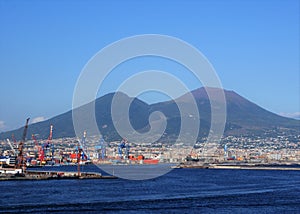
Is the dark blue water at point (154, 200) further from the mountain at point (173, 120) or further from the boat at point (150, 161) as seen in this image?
the mountain at point (173, 120)

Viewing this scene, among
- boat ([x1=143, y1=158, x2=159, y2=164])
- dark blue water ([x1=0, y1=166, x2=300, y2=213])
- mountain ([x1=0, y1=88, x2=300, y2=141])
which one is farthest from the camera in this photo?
mountain ([x1=0, y1=88, x2=300, y2=141])

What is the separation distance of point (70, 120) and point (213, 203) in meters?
101

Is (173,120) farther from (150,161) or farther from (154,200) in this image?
(154,200)

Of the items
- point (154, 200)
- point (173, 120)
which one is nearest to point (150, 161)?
point (173, 120)

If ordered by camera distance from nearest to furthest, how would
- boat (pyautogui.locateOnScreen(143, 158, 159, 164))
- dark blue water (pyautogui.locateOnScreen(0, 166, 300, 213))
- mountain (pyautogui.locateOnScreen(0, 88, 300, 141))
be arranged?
dark blue water (pyautogui.locateOnScreen(0, 166, 300, 213))
boat (pyautogui.locateOnScreen(143, 158, 159, 164))
mountain (pyautogui.locateOnScreen(0, 88, 300, 141))

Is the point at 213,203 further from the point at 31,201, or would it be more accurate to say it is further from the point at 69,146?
the point at 69,146

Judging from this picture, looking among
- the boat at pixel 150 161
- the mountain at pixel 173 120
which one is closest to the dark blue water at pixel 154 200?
the boat at pixel 150 161

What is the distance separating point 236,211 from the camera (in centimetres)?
1875

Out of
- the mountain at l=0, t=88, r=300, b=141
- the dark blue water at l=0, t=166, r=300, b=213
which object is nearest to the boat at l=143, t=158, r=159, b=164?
the mountain at l=0, t=88, r=300, b=141

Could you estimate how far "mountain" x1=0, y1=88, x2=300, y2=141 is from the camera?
10212 cm

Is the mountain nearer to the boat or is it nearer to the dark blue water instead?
the boat

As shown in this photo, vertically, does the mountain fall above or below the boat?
above

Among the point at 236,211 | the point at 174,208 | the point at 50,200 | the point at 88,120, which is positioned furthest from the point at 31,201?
the point at 88,120

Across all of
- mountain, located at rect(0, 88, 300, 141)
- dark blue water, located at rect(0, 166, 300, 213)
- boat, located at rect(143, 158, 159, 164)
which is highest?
mountain, located at rect(0, 88, 300, 141)
